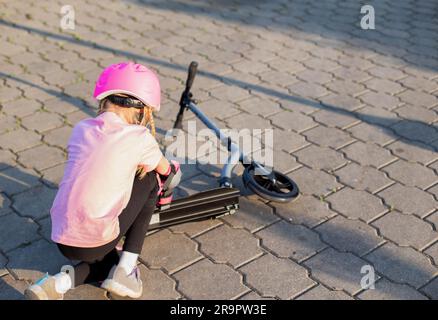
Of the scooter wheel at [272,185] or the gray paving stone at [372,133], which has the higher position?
the gray paving stone at [372,133]

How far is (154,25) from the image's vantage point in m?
6.79

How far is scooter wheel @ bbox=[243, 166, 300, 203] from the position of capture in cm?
376

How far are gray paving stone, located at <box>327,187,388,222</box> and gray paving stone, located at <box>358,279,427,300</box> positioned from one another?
60cm

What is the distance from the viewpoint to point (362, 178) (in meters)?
4.16

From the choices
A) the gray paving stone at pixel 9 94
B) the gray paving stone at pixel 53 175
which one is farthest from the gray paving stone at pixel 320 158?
the gray paving stone at pixel 9 94

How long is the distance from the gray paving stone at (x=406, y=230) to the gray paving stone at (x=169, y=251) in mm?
1140

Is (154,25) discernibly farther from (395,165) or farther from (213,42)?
(395,165)

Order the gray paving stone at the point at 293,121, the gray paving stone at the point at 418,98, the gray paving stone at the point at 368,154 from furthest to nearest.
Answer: the gray paving stone at the point at 418,98 < the gray paving stone at the point at 293,121 < the gray paving stone at the point at 368,154

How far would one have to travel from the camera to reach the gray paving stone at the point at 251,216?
12.1 ft

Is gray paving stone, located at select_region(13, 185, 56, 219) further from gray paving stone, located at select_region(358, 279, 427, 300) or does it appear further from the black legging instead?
gray paving stone, located at select_region(358, 279, 427, 300)

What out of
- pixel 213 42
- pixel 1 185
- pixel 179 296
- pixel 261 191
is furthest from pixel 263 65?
pixel 179 296

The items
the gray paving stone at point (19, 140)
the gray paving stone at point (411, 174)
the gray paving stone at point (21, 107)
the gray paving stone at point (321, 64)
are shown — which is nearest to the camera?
the gray paving stone at point (411, 174)

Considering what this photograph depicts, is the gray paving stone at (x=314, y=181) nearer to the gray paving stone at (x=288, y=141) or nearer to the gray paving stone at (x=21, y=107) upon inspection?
the gray paving stone at (x=288, y=141)

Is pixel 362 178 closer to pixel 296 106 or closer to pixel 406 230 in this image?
pixel 406 230
